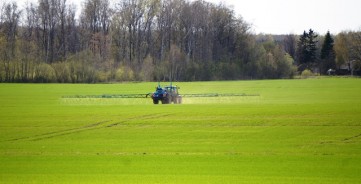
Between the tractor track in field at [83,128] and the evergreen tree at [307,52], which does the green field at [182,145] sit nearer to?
the tractor track in field at [83,128]

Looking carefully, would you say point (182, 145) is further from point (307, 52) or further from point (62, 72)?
point (307, 52)

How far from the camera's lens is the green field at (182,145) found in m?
24.0

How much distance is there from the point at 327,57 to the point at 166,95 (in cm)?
11332

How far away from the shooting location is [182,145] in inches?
1256

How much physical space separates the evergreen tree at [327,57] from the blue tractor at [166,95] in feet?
362

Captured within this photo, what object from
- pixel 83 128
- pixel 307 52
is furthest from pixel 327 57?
pixel 83 128

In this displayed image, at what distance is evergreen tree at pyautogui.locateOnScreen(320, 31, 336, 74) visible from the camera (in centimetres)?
16725

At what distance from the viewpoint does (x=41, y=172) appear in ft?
80.7

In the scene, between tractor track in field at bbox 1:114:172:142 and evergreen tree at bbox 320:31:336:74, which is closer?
tractor track in field at bbox 1:114:172:142

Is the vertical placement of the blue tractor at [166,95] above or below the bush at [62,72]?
below

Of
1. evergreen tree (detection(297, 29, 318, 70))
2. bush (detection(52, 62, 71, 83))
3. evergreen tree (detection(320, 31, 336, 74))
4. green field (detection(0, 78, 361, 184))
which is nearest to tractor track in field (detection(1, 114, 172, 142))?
green field (detection(0, 78, 361, 184))

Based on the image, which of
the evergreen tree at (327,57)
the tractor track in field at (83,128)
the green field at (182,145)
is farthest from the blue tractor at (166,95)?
the evergreen tree at (327,57)

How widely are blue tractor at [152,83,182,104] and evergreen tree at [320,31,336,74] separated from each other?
362 feet

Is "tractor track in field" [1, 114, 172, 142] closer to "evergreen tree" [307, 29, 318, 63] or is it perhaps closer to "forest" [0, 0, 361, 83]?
"forest" [0, 0, 361, 83]
